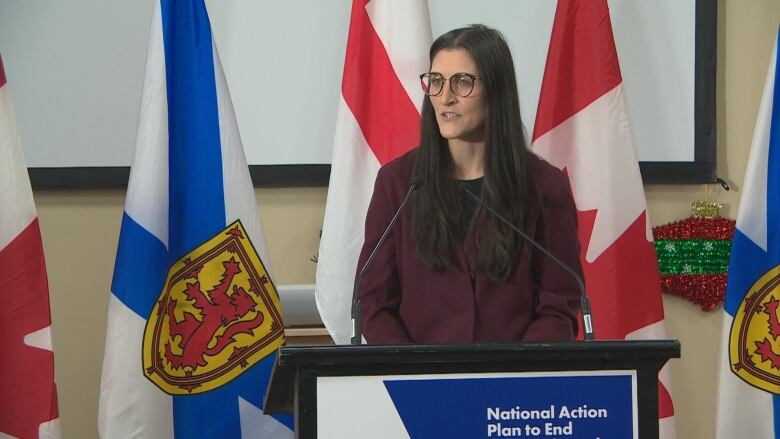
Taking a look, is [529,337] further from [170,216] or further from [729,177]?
[729,177]

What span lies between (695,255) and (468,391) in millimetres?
2128

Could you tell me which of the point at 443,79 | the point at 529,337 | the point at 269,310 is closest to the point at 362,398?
the point at 529,337

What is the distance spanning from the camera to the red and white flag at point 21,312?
2484 mm

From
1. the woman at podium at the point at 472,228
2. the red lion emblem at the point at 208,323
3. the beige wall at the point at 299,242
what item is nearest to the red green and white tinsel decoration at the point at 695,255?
the beige wall at the point at 299,242

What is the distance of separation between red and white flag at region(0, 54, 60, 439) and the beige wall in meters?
0.64

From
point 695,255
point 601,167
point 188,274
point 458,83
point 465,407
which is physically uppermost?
point 458,83

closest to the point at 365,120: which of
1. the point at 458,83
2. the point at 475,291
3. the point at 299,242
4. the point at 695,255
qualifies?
the point at 299,242

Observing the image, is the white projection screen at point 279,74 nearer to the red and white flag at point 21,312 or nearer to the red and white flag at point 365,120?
the red and white flag at point 365,120

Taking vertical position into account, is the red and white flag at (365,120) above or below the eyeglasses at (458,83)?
below

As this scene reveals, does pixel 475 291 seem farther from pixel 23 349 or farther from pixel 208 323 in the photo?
pixel 23 349

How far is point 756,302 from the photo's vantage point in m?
2.94

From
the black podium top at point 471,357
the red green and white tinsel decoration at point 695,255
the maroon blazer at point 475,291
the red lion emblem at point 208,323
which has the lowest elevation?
the red green and white tinsel decoration at point 695,255

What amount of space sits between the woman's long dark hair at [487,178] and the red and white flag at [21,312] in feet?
3.42

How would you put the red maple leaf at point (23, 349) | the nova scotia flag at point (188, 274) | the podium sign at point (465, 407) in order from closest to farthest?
the podium sign at point (465, 407) < the red maple leaf at point (23, 349) < the nova scotia flag at point (188, 274)
